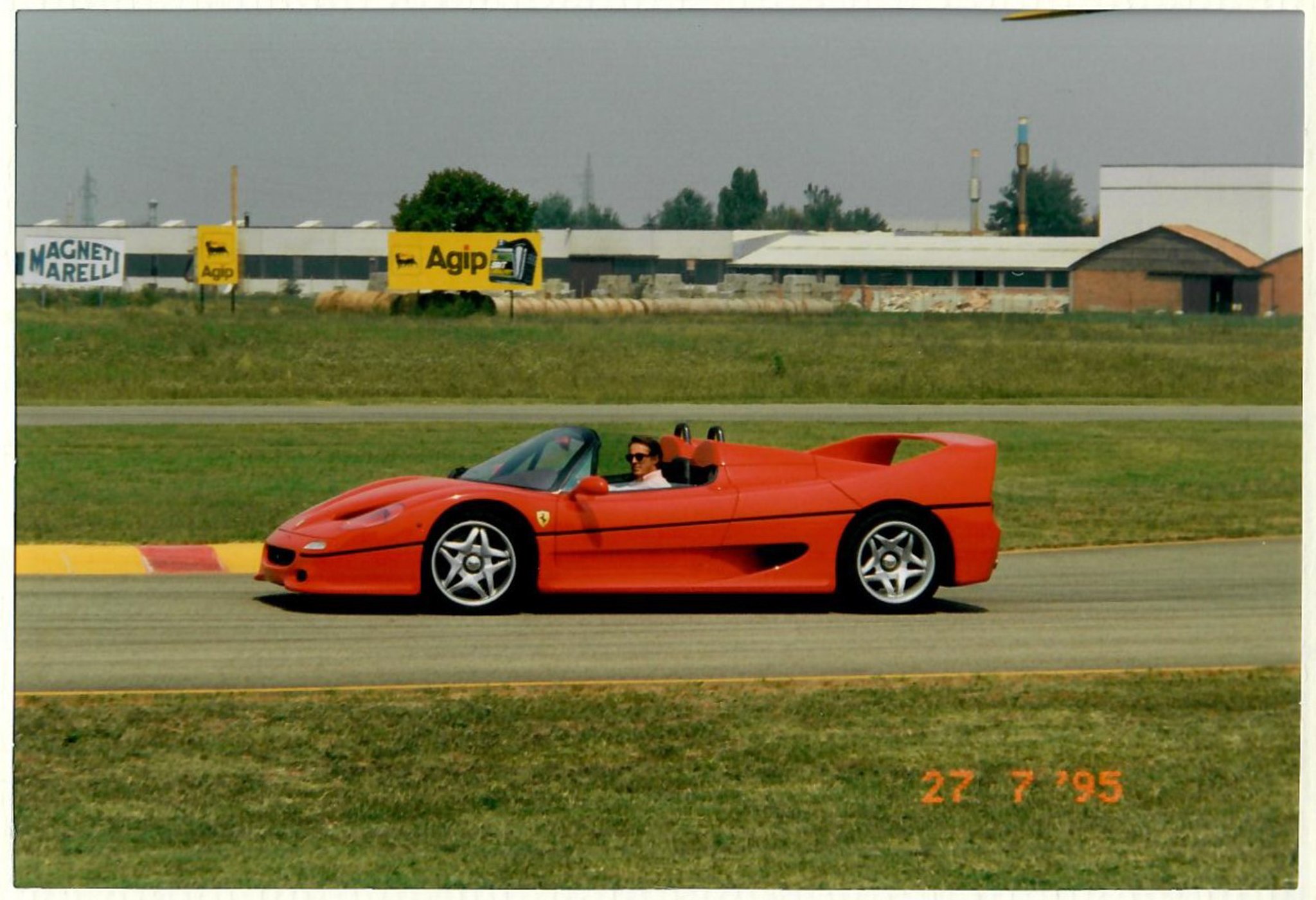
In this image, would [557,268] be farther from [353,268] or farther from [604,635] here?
[604,635]

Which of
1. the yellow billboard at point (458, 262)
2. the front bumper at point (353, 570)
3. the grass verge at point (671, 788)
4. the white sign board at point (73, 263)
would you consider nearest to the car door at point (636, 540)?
the front bumper at point (353, 570)

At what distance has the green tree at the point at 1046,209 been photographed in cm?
6169

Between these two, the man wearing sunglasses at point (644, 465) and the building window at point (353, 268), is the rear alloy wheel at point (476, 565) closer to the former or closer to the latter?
the man wearing sunglasses at point (644, 465)

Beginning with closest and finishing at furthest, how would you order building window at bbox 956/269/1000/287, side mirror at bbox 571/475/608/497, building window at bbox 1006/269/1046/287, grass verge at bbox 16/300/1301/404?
side mirror at bbox 571/475/608/497, grass verge at bbox 16/300/1301/404, building window at bbox 956/269/1000/287, building window at bbox 1006/269/1046/287

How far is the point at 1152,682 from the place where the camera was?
950cm

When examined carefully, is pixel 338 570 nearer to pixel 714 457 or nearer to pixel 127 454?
pixel 714 457

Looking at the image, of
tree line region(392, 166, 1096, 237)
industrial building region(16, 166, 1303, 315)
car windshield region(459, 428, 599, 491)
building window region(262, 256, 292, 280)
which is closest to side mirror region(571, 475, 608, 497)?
car windshield region(459, 428, 599, 491)

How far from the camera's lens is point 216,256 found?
4481 cm

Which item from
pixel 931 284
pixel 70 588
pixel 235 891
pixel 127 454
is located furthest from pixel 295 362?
pixel 235 891

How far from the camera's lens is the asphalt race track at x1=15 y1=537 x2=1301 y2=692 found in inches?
376

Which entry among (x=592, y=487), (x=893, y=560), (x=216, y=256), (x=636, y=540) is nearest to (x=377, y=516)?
(x=592, y=487)

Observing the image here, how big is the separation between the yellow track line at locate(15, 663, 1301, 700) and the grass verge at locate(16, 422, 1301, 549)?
2.54 metres
